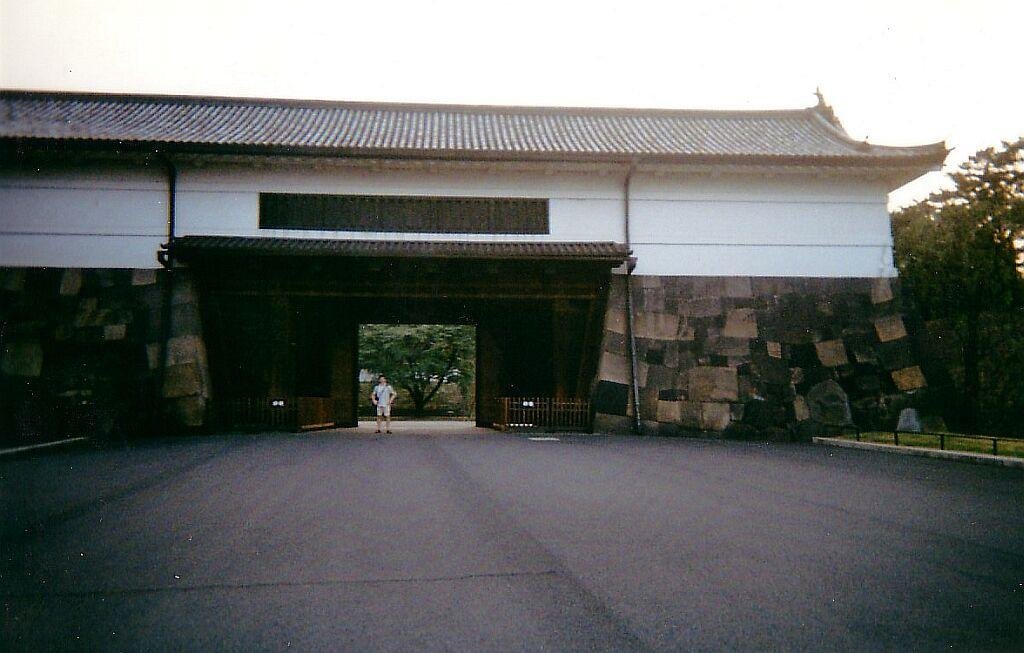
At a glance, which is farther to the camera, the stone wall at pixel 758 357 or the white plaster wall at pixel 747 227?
the white plaster wall at pixel 747 227

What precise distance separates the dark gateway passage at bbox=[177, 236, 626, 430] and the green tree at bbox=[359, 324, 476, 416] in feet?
→ 57.4

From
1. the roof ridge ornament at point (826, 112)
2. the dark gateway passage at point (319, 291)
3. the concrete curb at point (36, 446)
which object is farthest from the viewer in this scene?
the roof ridge ornament at point (826, 112)

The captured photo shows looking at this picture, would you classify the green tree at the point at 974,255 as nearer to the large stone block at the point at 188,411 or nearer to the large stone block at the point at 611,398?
the large stone block at the point at 611,398

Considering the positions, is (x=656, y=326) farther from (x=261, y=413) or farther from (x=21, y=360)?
(x=21, y=360)

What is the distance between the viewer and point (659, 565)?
14.3ft

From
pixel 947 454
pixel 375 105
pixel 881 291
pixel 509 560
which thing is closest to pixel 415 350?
pixel 375 105

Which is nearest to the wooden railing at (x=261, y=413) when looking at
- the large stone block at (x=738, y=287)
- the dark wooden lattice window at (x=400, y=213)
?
the dark wooden lattice window at (x=400, y=213)

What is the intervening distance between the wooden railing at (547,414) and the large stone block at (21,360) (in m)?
11.1

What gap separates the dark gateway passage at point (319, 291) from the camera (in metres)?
16.0

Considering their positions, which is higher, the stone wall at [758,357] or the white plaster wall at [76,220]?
the white plaster wall at [76,220]

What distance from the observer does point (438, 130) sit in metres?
20.7

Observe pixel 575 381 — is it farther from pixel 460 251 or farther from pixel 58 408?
pixel 58 408

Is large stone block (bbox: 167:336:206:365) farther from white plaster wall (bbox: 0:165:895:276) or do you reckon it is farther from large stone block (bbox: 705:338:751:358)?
large stone block (bbox: 705:338:751:358)

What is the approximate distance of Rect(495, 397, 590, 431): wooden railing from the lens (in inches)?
698
